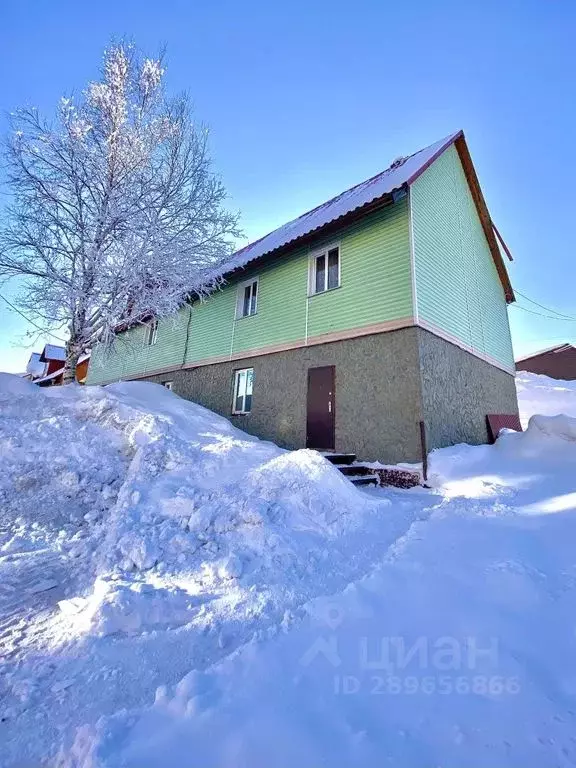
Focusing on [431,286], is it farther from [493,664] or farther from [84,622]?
[84,622]

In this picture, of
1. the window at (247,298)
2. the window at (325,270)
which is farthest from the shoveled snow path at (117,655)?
the window at (247,298)

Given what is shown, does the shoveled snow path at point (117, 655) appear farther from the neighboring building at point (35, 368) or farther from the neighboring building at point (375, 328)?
the neighboring building at point (35, 368)

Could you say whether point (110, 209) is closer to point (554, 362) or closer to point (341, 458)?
point (341, 458)

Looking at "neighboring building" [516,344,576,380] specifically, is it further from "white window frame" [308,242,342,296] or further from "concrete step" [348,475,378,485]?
"concrete step" [348,475,378,485]

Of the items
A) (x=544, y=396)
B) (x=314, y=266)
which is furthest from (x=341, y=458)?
(x=544, y=396)

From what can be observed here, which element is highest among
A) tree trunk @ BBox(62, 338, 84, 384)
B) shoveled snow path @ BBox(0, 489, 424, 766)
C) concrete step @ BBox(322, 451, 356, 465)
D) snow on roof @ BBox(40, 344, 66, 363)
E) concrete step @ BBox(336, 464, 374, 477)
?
snow on roof @ BBox(40, 344, 66, 363)

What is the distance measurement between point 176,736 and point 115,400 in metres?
7.20

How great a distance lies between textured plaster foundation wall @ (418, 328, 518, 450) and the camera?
312 inches

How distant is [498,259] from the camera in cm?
1391

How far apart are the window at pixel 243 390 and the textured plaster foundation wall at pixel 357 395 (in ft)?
1.06

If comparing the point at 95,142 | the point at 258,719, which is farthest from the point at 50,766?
the point at 95,142

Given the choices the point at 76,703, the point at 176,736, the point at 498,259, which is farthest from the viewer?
the point at 498,259

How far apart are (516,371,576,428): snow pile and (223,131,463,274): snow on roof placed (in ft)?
50.7

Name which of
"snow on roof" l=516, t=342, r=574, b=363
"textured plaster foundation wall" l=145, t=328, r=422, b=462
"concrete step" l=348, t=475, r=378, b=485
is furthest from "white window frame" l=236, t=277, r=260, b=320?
"snow on roof" l=516, t=342, r=574, b=363
